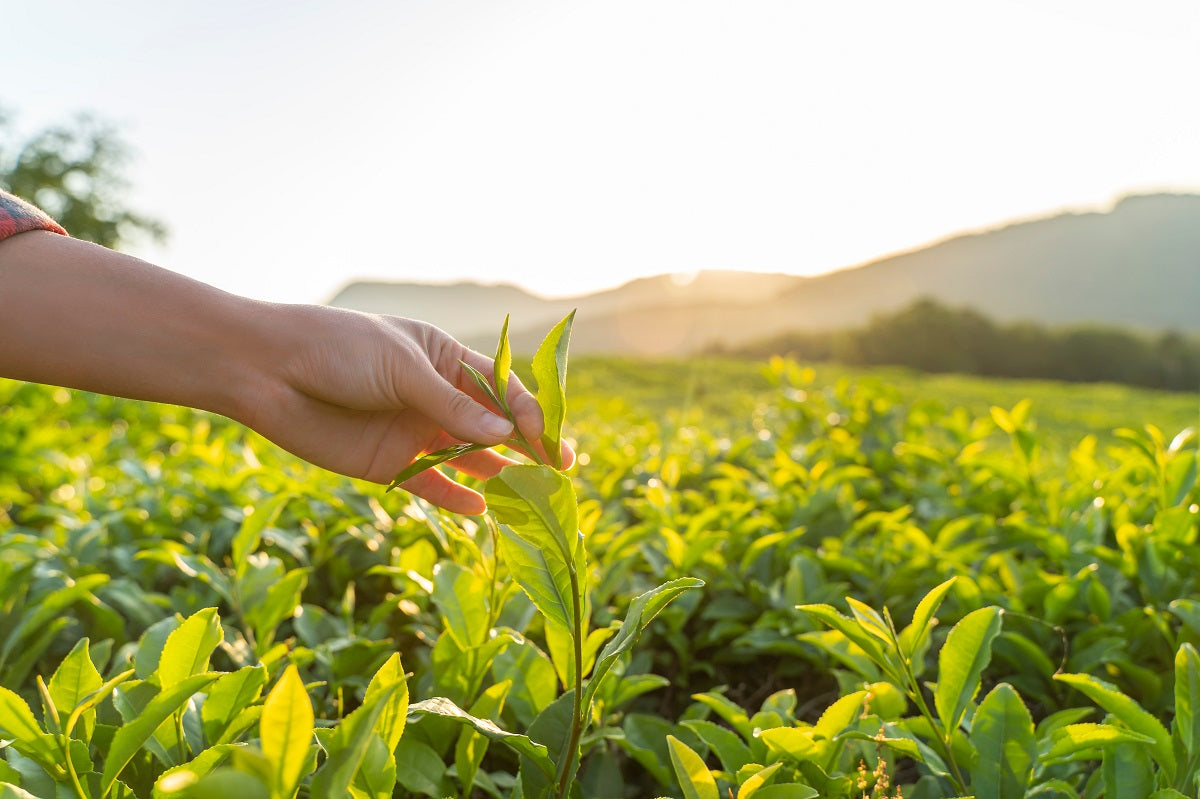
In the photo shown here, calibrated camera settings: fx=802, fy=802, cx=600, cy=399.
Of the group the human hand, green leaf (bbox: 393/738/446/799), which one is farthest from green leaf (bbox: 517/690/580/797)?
the human hand

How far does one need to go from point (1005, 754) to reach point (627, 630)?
569 millimetres

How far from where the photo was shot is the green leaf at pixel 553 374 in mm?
816

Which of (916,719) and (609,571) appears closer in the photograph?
(916,719)

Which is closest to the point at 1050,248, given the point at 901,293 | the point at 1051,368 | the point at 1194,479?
the point at 901,293

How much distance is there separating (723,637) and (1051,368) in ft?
82.2

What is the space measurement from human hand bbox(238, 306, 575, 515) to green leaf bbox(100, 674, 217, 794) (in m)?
0.40

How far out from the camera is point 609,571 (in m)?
1.61

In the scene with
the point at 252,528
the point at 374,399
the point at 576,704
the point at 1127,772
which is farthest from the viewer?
the point at 252,528

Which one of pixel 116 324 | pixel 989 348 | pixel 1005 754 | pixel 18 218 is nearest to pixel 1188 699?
pixel 1005 754

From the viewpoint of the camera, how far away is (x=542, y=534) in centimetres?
79

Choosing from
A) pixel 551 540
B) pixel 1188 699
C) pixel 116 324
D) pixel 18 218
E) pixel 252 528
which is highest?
pixel 18 218

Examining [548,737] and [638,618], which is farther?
[548,737]

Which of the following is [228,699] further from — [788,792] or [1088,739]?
[1088,739]

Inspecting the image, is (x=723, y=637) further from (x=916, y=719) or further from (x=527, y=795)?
(x=527, y=795)
